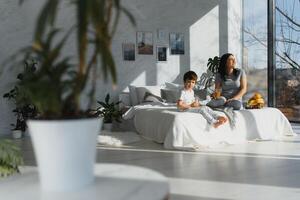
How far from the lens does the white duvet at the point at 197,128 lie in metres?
5.42

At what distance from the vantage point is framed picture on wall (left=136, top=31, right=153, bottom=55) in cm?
850

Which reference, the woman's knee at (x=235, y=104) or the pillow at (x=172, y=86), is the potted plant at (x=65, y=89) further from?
the pillow at (x=172, y=86)

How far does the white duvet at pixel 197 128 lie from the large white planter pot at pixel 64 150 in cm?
396

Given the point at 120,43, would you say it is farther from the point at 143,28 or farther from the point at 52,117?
the point at 52,117

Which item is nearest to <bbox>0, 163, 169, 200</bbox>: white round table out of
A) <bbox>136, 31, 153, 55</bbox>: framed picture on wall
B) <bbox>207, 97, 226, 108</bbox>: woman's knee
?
<bbox>207, 97, 226, 108</bbox>: woman's knee

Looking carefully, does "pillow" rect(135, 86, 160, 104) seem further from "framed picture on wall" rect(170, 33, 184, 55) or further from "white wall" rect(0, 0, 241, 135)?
"framed picture on wall" rect(170, 33, 184, 55)

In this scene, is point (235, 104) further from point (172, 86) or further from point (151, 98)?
point (172, 86)

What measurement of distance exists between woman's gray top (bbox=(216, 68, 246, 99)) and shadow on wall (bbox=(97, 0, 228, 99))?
2.52 m

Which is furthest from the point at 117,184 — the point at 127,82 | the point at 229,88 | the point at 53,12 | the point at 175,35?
the point at 175,35

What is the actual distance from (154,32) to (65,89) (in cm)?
738

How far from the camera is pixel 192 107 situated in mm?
5770

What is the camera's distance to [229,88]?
625 centimetres

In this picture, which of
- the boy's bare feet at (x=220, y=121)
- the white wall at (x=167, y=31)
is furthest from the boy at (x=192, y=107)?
the white wall at (x=167, y=31)

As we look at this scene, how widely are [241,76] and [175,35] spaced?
297 cm
